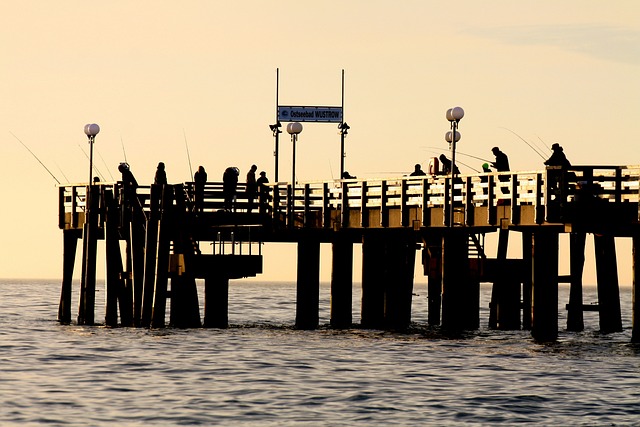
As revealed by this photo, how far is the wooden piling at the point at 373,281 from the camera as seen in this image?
45.5m

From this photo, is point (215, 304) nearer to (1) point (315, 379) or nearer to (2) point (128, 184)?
(2) point (128, 184)

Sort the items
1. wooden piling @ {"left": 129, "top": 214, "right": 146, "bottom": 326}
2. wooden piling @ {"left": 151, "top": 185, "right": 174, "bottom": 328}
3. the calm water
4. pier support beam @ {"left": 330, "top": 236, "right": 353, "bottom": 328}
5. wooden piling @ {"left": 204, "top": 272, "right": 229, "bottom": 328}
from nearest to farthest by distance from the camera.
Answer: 1. the calm water
2. wooden piling @ {"left": 151, "top": 185, "right": 174, "bottom": 328}
3. wooden piling @ {"left": 204, "top": 272, "right": 229, "bottom": 328}
4. wooden piling @ {"left": 129, "top": 214, "right": 146, "bottom": 326}
5. pier support beam @ {"left": 330, "top": 236, "right": 353, "bottom": 328}

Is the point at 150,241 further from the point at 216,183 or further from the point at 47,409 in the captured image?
the point at 47,409

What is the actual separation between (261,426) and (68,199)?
82.4ft

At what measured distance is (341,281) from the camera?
148 feet

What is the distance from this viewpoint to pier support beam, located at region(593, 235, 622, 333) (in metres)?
43.8

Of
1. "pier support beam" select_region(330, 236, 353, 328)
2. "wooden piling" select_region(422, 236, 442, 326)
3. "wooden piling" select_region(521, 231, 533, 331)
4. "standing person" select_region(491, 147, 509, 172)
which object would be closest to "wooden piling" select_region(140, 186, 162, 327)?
"pier support beam" select_region(330, 236, 353, 328)

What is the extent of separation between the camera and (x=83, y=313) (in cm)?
4788

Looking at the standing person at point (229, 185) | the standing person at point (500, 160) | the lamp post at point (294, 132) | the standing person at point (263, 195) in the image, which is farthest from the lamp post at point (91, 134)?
the standing person at point (500, 160)

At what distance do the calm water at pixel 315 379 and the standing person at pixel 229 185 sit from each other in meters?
3.49

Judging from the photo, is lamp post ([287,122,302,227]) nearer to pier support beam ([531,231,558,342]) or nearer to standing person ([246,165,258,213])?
standing person ([246,165,258,213])

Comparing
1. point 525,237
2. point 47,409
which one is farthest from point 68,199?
point 47,409

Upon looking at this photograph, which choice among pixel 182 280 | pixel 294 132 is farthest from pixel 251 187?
pixel 182 280

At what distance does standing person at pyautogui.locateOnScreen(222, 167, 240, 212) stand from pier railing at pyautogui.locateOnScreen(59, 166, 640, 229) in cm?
12
